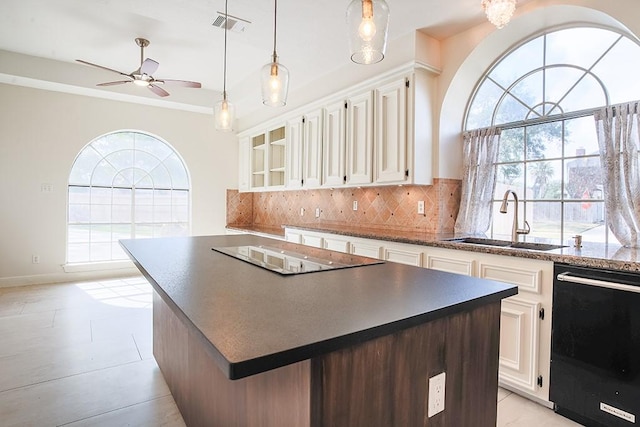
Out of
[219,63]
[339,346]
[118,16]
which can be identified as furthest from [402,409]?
[219,63]

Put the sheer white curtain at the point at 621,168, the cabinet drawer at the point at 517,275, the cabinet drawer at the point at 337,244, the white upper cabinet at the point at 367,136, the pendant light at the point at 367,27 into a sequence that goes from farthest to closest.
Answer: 1. the cabinet drawer at the point at 337,244
2. the white upper cabinet at the point at 367,136
3. the sheer white curtain at the point at 621,168
4. the cabinet drawer at the point at 517,275
5. the pendant light at the point at 367,27

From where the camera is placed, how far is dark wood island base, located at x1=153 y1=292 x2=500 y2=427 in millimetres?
886

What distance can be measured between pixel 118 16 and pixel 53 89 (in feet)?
7.67

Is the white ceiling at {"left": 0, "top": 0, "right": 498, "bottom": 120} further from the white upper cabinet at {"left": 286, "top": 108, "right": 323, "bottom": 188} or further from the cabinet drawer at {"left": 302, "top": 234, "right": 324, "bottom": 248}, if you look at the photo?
the cabinet drawer at {"left": 302, "top": 234, "right": 324, "bottom": 248}

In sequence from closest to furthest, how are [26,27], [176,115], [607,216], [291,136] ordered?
[607,216], [26,27], [291,136], [176,115]

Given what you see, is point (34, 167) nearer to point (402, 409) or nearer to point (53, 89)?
point (53, 89)

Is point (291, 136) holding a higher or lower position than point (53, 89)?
lower

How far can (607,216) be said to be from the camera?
2432mm

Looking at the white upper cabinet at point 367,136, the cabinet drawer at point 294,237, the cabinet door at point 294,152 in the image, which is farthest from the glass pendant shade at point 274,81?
the cabinet door at point 294,152

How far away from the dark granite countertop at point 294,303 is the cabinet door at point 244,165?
14.2ft

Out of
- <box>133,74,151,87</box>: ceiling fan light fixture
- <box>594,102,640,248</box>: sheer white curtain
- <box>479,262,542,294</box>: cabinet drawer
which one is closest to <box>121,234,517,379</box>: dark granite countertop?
<box>479,262,542,294</box>: cabinet drawer

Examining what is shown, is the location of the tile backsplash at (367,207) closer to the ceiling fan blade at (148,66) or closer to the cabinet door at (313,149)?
the cabinet door at (313,149)

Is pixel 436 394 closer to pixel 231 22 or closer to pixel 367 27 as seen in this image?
pixel 367 27

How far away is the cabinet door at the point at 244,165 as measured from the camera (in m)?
6.06
